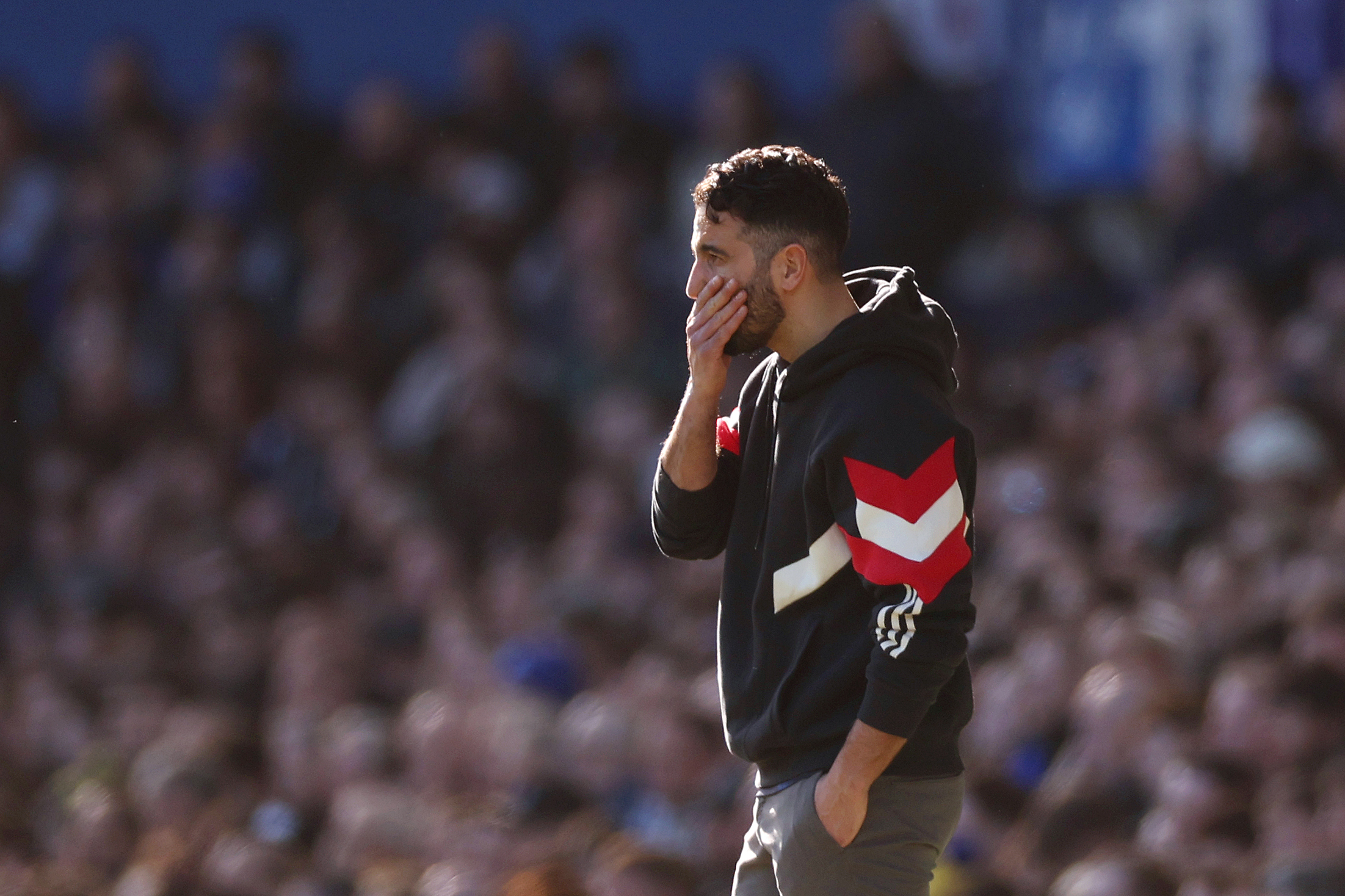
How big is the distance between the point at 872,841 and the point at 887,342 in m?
0.76

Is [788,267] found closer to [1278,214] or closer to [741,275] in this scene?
[741,275]

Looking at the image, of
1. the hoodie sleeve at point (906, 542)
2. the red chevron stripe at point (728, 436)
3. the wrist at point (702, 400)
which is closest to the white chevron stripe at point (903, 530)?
the hoodie sleeve at point (906, 542)

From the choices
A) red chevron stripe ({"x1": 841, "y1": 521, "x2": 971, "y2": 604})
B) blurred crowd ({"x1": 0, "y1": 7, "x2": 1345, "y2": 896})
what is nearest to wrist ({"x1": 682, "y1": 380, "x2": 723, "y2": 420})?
red chevron stripe ({"x1": 841, "y1": 521, "x2": 971, "y2": 604})

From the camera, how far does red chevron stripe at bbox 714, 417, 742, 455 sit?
10.2ft

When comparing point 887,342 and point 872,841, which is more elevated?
point 887,342

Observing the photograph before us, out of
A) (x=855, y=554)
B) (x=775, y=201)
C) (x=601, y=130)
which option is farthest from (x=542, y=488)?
(x=855, y=554)

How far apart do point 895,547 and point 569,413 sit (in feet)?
19.0

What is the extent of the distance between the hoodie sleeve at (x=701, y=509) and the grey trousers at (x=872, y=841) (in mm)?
460

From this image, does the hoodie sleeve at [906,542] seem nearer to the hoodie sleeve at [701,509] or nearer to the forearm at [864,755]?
the forearm at [864,755]

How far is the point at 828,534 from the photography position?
2762 mm

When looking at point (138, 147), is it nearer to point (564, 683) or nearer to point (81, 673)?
point (81, 673)

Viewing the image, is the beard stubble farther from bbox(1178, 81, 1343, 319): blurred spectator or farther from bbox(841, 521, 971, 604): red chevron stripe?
bbox(1178, 81, 1343, 319): blurred spectator

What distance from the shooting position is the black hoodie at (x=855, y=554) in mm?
2641

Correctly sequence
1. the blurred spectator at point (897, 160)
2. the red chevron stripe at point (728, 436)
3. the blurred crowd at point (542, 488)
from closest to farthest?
the red chevron stripe at point (728, 436) → the blurred crowd at point (542, 488) → the blurred spectator at point (897, 160)
